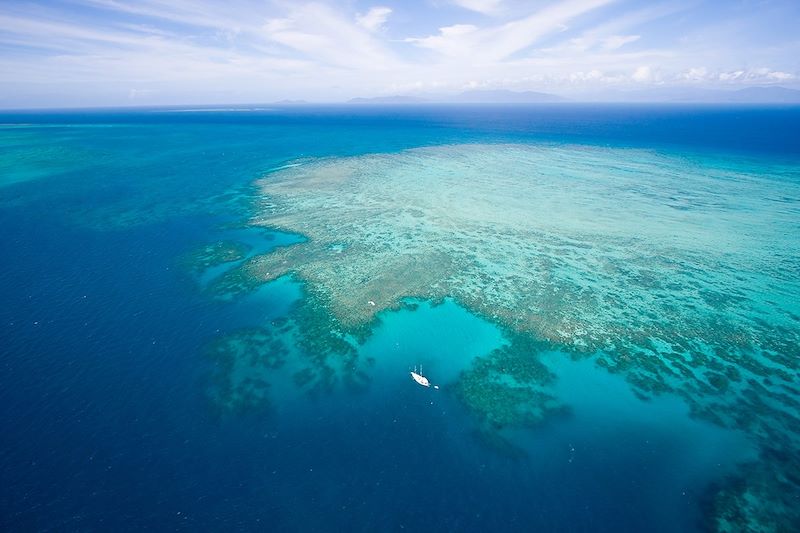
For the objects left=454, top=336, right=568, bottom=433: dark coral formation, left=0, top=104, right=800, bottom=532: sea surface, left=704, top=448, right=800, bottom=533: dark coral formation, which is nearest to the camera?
left=704, top=448, right=800, bottom=533: dark coral formation

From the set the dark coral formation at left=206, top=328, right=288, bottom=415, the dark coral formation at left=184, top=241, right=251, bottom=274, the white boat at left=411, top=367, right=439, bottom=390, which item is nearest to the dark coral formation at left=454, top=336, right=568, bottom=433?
the white boat at left=411, top=367, right=439, bottom=390

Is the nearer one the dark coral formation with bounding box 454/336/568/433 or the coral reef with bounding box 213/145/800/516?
→ the dark coral formation with bounding box 454/336/568/433

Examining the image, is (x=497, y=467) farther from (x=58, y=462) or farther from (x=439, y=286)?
(x=58, y=462)

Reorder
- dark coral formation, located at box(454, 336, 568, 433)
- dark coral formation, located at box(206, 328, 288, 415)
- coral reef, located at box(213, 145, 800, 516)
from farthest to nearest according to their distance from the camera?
coral reef, located at box(213, 145, 800, 516)
dark coral formation, located at box(206, 328, 288, 415)
dark coral formation, located at box(454, 336, 568, 433)

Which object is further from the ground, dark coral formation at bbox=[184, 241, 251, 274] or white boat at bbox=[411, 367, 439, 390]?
dark coral formation at bbox=[184, 241, 251, 274]

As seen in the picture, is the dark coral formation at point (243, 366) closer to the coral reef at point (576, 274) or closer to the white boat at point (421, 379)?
the coral reef at point (576, 274)

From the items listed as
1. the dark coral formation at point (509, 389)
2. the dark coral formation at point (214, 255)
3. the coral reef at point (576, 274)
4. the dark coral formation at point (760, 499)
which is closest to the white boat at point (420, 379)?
the dark coral formation at point (509, 389)

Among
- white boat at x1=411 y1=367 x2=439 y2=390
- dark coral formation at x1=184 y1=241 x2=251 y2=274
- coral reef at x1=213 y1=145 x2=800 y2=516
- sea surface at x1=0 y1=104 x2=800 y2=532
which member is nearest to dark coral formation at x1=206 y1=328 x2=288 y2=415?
sea surface at x1=0 y1=104 x2=800 y2=532

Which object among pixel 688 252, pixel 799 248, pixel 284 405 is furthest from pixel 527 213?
pixel 284 405

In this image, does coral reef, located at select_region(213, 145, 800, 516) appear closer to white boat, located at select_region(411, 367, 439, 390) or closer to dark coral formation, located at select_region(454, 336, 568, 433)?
dark coral formation, located at select_region(454, 336, 568, 433)
